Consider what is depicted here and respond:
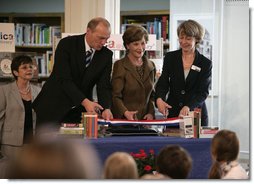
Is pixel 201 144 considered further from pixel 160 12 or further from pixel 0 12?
pixel 0 12

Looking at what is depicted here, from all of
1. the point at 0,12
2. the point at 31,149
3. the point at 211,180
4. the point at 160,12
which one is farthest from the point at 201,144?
the point at 0,12

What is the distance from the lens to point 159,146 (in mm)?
2699

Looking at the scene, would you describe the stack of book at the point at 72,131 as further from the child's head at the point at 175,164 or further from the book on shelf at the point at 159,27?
the book on shelf at the point at 159,27

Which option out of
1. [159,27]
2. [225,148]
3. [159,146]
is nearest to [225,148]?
[225,148]

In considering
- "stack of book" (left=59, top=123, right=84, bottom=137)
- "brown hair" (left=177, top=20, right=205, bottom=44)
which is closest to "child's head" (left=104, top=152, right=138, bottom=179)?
"stack of book" (left=59, top=123, right=84, bottom=137)

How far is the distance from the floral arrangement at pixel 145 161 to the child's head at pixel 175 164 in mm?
569

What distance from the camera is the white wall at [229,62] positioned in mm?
5352

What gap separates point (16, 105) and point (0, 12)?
3.38 m

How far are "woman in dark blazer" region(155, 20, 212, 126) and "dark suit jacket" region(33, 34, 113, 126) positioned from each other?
1.24 feet

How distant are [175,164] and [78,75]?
4.73ft

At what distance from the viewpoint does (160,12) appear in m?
6.19

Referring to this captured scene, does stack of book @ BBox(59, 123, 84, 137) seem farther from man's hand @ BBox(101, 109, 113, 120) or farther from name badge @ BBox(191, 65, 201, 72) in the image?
name badge @ BBox(191, 65, 201, 72)

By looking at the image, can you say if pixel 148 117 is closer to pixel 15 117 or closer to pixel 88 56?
pixel 88 56

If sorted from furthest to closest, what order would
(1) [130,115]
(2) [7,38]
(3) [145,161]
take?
(2) [7,38] < (1) [130,115] < (3) [145,161]
